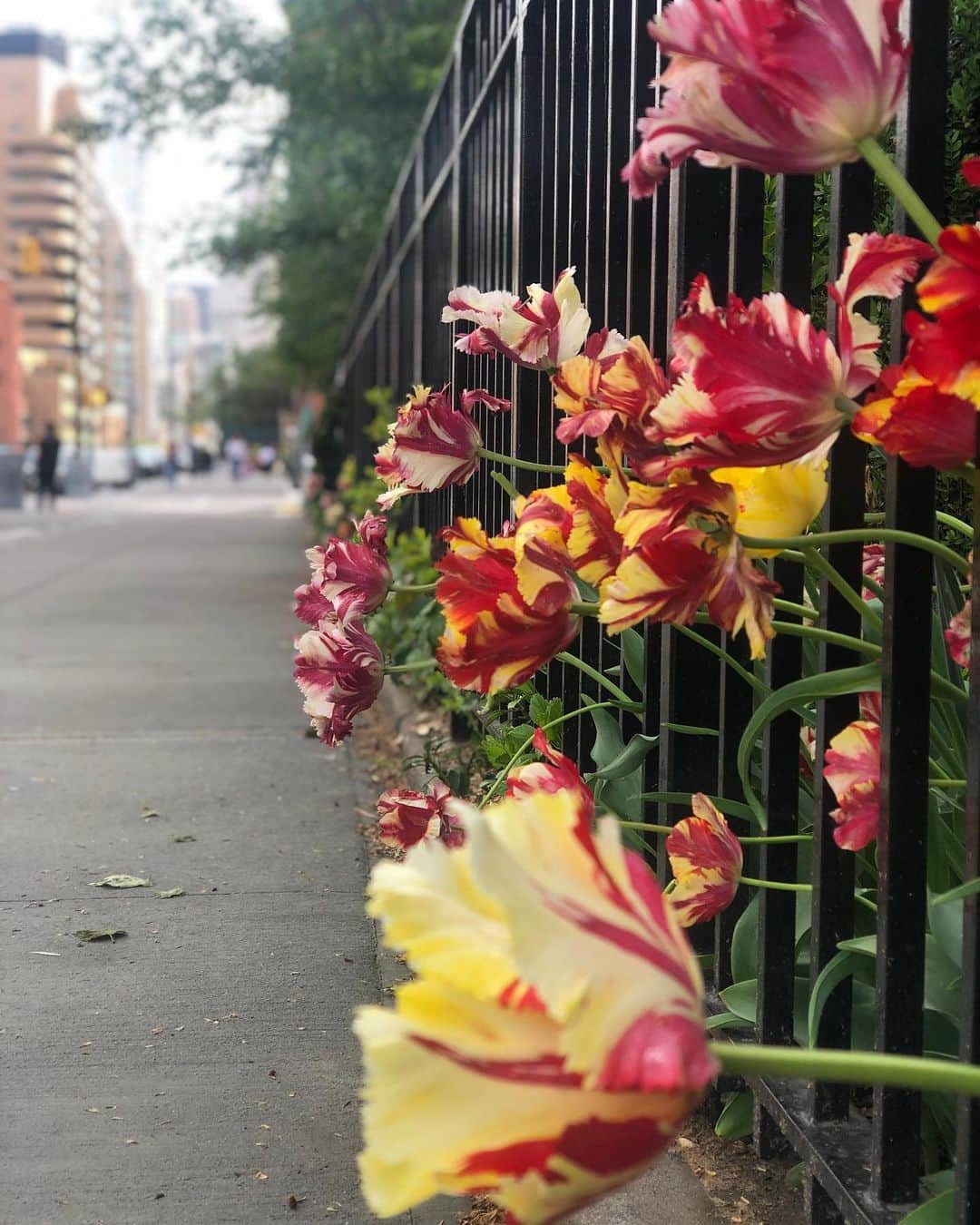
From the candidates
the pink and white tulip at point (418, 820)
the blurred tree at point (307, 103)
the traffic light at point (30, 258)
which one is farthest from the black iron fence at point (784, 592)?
the traffic light at point (30, 258)

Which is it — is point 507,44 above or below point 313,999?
above

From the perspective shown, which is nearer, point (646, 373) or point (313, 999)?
point (646, 373)

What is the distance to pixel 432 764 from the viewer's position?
4133 mm

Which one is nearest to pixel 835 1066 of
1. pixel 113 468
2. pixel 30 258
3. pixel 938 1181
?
pixel 938 1181

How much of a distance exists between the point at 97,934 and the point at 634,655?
58.6 inches

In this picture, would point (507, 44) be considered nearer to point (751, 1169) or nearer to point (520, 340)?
point (520, 340)

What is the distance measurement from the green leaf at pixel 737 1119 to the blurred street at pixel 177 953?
0.54m

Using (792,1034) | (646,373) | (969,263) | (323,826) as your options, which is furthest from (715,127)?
(323,826)

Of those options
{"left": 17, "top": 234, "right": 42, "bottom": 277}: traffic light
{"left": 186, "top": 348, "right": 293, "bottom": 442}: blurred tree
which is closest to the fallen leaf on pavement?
{"left": 17, "top": 234, "right": 42, "bottom": 277}: traffic light

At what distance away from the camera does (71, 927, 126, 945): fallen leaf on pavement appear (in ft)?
11.7

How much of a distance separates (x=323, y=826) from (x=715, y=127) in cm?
355

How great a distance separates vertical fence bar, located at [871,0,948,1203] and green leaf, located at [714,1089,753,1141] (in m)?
0.64

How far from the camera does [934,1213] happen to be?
171 cm

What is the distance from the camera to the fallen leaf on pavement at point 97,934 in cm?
358
